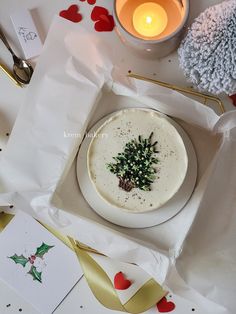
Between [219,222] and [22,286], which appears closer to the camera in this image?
[219,222]

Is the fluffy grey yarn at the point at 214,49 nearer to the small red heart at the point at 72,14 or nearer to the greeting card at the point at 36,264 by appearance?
the small red heart at the point at 72,14

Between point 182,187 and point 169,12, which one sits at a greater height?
point 169,12

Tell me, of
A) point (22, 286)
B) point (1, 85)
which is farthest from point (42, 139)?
point (22, 286)

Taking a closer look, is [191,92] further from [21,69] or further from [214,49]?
[21,69]

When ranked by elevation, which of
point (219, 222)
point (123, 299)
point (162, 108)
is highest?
point (162, 108)

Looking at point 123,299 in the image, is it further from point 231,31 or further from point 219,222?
point 231,31

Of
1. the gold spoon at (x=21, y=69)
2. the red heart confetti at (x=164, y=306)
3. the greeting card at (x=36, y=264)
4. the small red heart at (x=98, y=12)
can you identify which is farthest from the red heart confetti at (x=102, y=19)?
the red heart confetti at (x=164, y=306)
